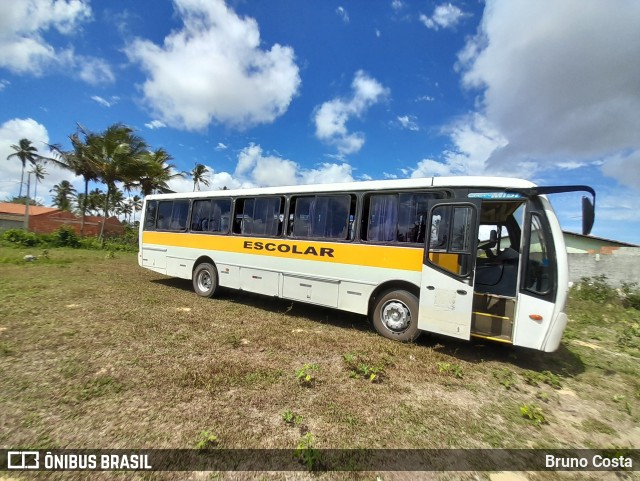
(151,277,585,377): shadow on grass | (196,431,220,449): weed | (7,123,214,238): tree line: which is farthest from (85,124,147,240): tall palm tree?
(196,431,220,449): weed

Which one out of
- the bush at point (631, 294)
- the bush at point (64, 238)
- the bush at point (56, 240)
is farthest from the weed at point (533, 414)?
the bush at point (64, 238)

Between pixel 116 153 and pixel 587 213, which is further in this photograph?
pixel 116 153

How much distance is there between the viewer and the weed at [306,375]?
4067 millimetres

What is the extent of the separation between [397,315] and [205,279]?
230 inches

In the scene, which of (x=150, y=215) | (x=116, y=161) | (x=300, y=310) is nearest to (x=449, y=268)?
(x=300, y=310)

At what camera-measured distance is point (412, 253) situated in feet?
18.8

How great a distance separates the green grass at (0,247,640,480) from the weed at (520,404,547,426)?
0.02m

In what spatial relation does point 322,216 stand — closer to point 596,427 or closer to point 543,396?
point 543,396

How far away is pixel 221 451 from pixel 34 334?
441 cm

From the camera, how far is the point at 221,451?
2750mm

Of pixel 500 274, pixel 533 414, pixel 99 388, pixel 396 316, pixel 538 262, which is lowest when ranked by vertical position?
pixel 99 388

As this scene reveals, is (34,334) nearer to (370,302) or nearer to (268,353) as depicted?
(268,353)

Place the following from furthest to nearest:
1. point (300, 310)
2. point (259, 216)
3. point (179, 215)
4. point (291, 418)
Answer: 1. point (179, 215)
2. point (300, 310)
3. point (259, 216)
4. point (291, 418)

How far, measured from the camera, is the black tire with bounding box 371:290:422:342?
5.69 meters
